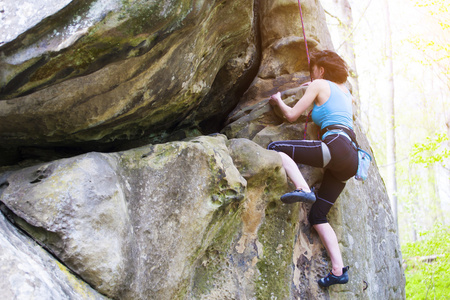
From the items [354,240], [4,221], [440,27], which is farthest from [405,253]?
[4,221]

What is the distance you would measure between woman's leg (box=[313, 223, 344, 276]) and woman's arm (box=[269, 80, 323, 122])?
4.40 ft

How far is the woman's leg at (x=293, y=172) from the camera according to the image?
13.0 ft

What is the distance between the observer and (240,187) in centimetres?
368

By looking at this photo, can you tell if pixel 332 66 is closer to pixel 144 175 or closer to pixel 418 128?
pixel 144 175

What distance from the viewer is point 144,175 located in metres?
3.54

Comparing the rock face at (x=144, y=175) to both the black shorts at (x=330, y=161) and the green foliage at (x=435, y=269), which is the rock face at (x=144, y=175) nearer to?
the black shorts at (x=330, y=161)

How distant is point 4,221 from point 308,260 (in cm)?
321

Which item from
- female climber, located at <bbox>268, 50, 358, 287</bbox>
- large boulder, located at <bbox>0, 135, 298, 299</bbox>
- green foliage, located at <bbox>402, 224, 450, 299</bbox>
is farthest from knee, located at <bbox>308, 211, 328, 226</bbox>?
green foliage, located at <bbox>402, 224, 450, 299</bbox>

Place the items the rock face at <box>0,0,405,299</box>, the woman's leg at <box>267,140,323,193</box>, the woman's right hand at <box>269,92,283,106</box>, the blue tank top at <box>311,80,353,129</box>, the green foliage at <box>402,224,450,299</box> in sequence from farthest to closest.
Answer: the green foliage at <box>402,224,450,299</box>, the woman's right hand at <box>269,92,283,106</box>, the blue tank top at <box>311,80,353,129</box>, the woman's leg at <box>267,140,323,193</box>, the rock face at <box>0,0,405,299</box>

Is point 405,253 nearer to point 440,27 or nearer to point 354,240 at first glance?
point 440,27

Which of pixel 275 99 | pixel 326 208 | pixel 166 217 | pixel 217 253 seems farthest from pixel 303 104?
pixel 166 217

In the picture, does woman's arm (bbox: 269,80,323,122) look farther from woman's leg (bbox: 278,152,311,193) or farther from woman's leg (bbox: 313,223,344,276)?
woman's leg (bbox: 313,223,344,276)

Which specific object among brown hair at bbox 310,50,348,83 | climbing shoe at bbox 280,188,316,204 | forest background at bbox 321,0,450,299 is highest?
brown hair at bbox 310,50,348,83

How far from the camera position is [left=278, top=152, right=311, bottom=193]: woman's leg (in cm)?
396
